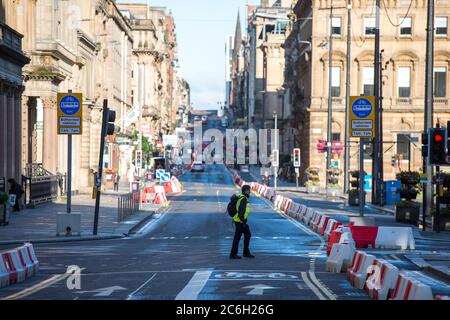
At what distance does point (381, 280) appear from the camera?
17125 mm

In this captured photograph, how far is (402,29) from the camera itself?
309 feet

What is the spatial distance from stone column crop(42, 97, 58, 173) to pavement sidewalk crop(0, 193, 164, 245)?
3202 mm

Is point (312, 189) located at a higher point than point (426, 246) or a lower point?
lower

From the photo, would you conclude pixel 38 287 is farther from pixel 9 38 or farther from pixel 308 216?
pixel 9 38

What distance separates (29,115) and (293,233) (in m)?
29.4

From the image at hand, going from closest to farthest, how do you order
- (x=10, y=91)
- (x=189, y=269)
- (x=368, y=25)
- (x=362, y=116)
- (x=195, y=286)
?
1. (x=195, y=286)
2. (x=189, y=269)
3. (x=362, y=116)
4. (x=10, y=91)
5. (x=368, y=25)

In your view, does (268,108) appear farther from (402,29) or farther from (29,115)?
(29,115)

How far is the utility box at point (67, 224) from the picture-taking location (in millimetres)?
33750

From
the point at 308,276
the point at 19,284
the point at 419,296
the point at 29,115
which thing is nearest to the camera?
the point at 419,296

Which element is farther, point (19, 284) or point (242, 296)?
point (19, 284)

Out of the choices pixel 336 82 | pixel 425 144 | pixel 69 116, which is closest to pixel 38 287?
pixel 69 116

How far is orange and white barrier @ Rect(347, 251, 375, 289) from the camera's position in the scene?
19089 mm

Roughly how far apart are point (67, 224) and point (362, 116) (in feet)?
32.4
